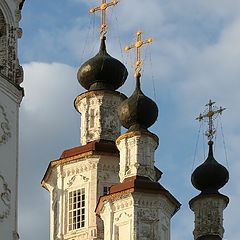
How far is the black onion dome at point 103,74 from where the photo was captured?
102 ft

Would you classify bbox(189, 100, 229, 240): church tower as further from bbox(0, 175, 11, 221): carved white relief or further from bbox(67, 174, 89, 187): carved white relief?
bbox(0, 175, 11, 221): carved white relief

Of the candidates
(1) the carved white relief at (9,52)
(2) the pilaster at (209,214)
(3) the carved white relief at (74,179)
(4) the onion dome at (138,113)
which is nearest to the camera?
(1) the carved white relief at (9,52)

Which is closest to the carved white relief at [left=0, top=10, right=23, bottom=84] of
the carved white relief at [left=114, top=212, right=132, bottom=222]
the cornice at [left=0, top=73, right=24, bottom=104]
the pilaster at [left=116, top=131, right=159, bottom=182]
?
the cornice at [left=0, top=73, right=24, bottom=104]

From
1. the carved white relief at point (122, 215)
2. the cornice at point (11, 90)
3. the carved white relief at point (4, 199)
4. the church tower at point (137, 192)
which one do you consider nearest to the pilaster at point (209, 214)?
the church tower at point (137, 192)

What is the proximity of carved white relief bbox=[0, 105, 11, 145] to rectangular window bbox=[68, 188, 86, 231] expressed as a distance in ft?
46.5

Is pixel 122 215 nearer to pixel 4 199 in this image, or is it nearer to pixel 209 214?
pixel 209 214

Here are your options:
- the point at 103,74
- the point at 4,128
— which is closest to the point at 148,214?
the point at 103,74

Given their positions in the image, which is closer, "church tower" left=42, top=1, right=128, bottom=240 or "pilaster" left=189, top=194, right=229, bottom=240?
"church tower" left=42, top=1, right=128, bottom=240

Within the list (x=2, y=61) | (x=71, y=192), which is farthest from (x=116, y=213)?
(x=2, y=61)

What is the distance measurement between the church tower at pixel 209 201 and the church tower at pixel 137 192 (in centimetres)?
597

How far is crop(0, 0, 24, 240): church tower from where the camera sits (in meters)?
14.5

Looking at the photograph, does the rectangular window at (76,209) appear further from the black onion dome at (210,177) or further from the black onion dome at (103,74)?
the black onion dome at (210,177)

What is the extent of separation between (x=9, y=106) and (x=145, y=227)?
12209mm

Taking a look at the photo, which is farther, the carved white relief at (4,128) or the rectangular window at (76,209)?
the rectangular window at (76,209)
